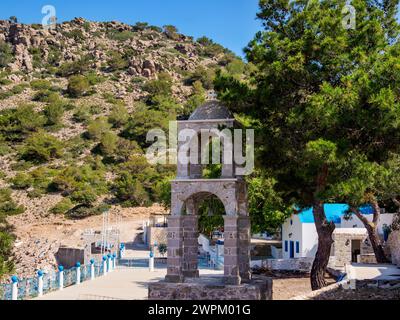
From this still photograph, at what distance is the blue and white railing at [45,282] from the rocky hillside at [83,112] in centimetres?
692

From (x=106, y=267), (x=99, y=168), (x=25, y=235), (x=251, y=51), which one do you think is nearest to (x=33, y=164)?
(x=99, y=168)

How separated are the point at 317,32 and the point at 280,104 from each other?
7.67ft

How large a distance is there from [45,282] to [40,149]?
4012cm

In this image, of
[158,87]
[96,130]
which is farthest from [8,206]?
[158,87]

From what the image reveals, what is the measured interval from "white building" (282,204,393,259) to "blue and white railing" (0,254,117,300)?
1027 cm

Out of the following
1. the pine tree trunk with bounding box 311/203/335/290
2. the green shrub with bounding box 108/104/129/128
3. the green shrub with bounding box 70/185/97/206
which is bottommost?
the pine tree trunk with bounding box 311/203/335/290

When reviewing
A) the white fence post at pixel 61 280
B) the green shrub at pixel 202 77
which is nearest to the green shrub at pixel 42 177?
the green shrub at pixel 202 77

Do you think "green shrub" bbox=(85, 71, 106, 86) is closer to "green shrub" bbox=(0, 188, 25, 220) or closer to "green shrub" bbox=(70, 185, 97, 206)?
"green shrub" bbox=(70, 185, 97, 206)

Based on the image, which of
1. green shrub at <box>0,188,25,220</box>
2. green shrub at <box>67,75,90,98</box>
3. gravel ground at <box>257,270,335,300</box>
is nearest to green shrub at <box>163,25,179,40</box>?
A: green shrub at <box>67,75,90,98</box>

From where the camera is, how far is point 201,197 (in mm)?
15641

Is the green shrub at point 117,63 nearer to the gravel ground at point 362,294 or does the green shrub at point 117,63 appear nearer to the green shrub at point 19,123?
the green shrub at point 19,123

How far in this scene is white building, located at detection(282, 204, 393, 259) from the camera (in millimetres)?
25891

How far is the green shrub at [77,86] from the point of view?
71000 millimetres

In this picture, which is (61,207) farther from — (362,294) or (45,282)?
(362,294)
